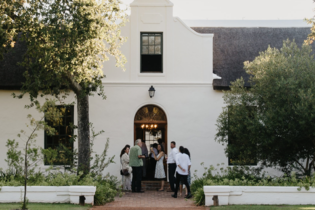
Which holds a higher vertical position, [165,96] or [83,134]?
[165,96]

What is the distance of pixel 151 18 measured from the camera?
1525 centimetres

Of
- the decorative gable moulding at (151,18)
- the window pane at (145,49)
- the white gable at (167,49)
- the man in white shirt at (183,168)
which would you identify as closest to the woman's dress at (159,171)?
the man in white shirt at (183,168)

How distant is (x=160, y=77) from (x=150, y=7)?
2817 millimetres

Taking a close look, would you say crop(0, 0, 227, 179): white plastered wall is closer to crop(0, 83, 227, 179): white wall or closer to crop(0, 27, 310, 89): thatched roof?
crop(0, 83, 227, 179): white wall

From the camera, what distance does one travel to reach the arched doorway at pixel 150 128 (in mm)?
15203

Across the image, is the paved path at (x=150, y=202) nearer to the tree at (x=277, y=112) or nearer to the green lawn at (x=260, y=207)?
the green lawn at (x=260, y=207)

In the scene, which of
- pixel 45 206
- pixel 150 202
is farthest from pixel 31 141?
pixel 150 202

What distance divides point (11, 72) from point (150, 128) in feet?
19.7

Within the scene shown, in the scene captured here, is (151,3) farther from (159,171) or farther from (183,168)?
(183,168)

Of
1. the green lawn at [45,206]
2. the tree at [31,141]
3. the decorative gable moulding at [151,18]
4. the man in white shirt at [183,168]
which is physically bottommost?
the green lawn at [45,206]

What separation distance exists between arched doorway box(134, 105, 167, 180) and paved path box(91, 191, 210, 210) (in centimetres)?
231

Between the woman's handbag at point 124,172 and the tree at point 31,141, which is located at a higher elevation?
the tree at point 31,141

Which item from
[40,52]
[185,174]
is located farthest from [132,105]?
[40,52]

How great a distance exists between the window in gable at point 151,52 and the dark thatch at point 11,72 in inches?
191
